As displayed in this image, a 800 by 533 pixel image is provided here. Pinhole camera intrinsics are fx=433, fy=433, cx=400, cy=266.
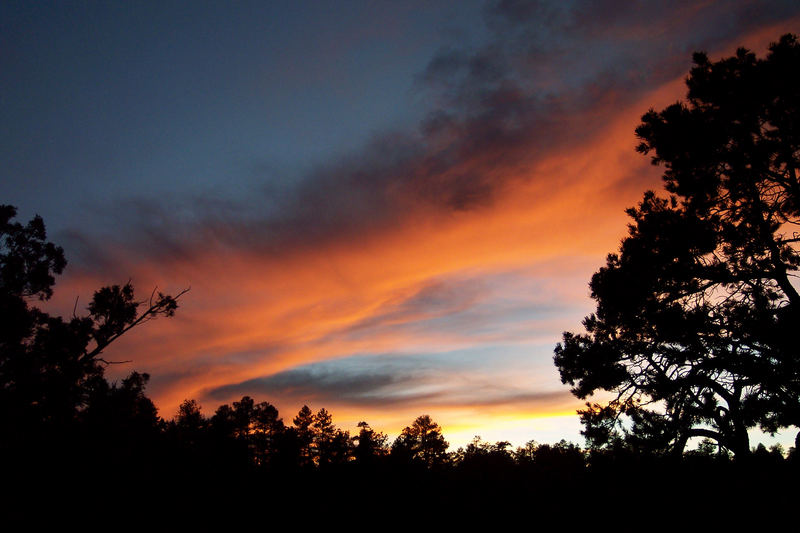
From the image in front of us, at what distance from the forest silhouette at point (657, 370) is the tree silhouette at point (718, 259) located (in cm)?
4

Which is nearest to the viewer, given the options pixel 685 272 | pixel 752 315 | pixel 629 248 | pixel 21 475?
pixel 752 315

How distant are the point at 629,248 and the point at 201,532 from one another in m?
14.7

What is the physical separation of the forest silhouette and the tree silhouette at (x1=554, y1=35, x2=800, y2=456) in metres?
0.04

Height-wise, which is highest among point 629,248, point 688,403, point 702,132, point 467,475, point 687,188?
point 702,132

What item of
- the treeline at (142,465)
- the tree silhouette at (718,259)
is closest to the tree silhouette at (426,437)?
the treeline at (142,465)

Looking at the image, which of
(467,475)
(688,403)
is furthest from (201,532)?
(688,403)

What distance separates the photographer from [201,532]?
1214cm

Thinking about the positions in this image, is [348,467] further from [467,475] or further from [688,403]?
[688,403]

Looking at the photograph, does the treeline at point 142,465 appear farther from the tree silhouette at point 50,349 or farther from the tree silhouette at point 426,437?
the tree silhouette at point 426,437

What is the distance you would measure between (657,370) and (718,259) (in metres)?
3.70

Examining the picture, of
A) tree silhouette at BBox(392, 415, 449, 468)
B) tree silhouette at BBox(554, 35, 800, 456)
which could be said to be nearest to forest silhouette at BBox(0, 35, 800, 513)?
tree silhouette at BBox(554, 35, 800, 456)

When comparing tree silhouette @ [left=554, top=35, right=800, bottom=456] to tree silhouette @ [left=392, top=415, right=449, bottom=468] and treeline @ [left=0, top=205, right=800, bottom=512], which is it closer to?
treeline @ [left=0, top=205, right=800, bottom=512]

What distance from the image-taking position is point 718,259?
11133 millimetres

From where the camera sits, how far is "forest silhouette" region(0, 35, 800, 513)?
10461 millimetres
